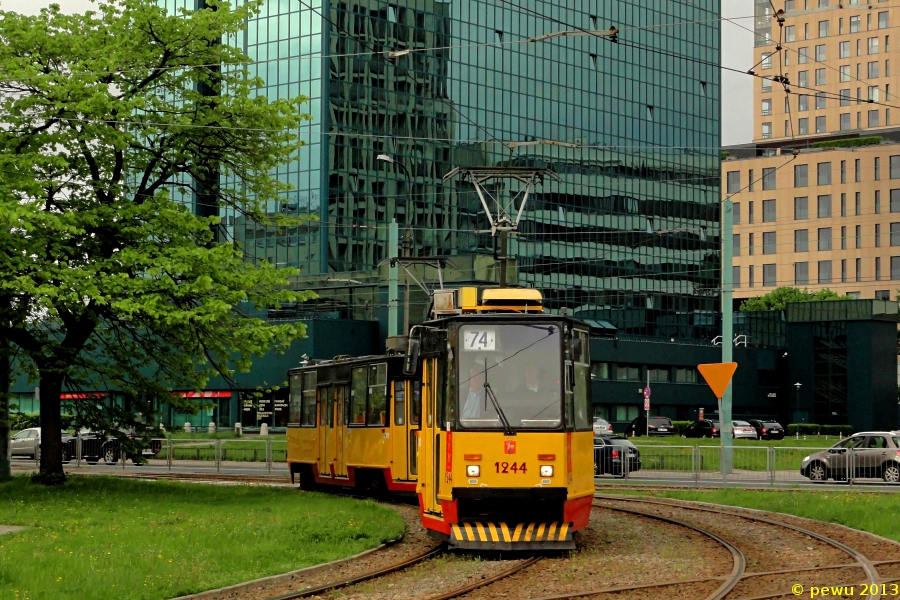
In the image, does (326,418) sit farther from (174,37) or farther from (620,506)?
(174,37)

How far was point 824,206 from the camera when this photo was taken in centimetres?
13000

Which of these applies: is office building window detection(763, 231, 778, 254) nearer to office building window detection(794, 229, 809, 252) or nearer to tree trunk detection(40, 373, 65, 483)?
office building window detection(794, 229, 809, 252)

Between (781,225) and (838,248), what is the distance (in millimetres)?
6779

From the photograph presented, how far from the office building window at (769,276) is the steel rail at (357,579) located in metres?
124

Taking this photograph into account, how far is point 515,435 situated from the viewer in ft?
52.5

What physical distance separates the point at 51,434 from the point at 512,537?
13.2 metres

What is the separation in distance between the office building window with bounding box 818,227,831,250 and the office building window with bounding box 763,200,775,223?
5622 mm

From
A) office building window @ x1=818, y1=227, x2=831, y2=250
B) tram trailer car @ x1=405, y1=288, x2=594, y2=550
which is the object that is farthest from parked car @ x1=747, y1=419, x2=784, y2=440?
tram trailer car @ x1=405, y1=288, x2=594, y2=550

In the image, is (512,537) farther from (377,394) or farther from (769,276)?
(769,276)

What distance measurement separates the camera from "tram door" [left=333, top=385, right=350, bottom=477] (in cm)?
2703

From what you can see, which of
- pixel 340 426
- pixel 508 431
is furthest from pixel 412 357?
pixel 340 426

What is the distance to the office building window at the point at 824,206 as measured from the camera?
12950 cm

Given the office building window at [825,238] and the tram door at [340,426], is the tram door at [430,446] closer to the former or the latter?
the tram door at [340,426]

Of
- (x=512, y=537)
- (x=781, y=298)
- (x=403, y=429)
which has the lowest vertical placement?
(x=512, y=537)
